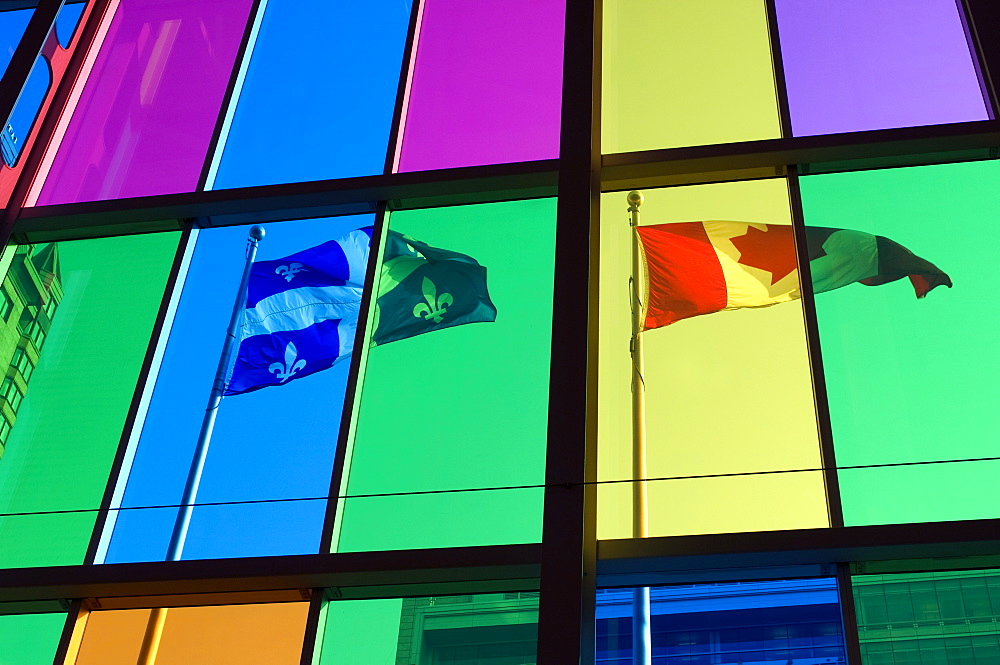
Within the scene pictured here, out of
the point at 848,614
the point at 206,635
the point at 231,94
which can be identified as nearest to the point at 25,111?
the point at 231,94

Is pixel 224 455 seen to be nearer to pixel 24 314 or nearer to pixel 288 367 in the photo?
pixel 288 367

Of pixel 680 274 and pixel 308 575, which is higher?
pixel 680 274

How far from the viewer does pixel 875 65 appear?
6.93m

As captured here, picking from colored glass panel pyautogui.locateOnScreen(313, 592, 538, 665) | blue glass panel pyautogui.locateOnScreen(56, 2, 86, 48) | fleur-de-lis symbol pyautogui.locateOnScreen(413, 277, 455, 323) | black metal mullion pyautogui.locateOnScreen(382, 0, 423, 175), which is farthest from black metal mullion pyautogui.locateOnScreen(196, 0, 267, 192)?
colored glass panel pyautogui.locateOnScreen(313, 592, 538, 665)

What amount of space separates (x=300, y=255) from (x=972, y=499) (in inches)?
158

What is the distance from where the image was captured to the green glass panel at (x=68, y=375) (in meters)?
5.48

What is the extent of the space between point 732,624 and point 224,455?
270 centimetres

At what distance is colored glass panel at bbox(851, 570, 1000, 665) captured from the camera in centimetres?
444

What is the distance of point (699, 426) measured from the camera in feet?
17.8

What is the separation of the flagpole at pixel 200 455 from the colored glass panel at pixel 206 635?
38mm

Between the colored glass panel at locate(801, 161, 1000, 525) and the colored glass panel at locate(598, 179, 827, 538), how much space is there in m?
0.18

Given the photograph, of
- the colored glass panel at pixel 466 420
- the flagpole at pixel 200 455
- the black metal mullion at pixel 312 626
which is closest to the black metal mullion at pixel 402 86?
the colored glass panel at pixel 466 420

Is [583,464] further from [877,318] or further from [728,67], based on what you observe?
[728,67]

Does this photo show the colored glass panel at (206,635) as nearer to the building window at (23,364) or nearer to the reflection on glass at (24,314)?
the reflection on glass at (24,314)
